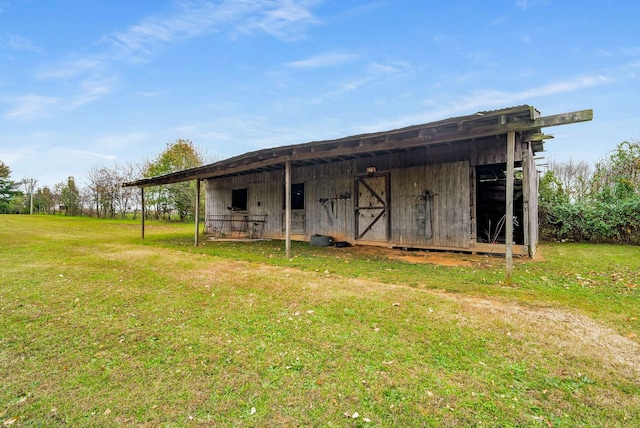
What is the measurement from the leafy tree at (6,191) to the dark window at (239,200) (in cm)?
2948

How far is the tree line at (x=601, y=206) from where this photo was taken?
9672 mm

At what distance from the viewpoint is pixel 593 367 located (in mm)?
2098

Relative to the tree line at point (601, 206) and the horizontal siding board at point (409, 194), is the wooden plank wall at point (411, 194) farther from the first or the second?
the tree line at point (601, 206)

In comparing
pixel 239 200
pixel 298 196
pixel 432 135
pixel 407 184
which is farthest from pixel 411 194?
pixel 239 200

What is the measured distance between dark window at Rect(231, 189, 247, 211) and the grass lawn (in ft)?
25.9

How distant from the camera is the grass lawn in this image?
168 centimetres

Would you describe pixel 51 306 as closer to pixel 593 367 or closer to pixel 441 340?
pixel 441 340

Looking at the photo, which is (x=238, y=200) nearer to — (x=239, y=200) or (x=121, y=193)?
(x=239, y=200)

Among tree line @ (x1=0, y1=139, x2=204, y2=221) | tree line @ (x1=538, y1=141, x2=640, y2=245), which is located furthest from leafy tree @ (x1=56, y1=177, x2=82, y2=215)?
tree line @ (x1=538, y1=141, x2=640, y2=245)

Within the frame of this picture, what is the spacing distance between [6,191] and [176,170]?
18.6 metres

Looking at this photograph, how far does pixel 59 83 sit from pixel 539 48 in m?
18.9

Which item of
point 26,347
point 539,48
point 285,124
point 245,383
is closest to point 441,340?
point 245,383

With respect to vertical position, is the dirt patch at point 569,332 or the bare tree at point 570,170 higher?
the bare tree at point 570,170

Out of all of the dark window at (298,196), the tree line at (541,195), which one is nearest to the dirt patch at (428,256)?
the dark window at (298,196)
